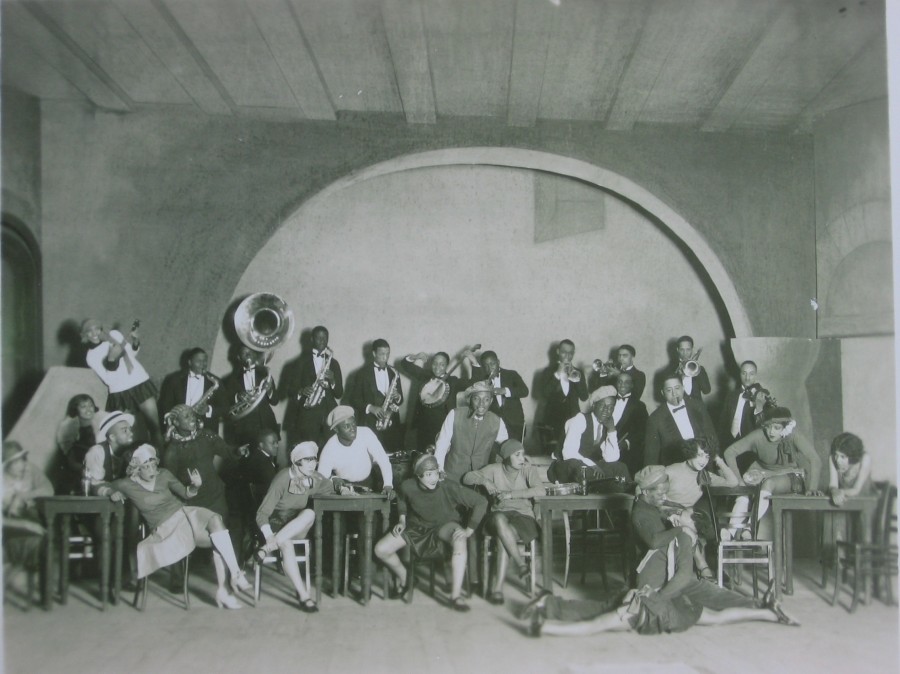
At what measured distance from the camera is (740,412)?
6859 mm

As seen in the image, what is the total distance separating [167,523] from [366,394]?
223cm

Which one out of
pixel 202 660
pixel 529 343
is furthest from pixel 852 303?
pixel 202 660

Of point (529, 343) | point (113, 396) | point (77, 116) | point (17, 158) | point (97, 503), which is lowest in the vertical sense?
point (97, 503)

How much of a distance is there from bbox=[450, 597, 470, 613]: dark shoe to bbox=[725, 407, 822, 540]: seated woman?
202cm

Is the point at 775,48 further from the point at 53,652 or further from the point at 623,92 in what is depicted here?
the point at 53,652

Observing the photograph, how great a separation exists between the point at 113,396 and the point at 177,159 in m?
2.16

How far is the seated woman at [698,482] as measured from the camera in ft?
17.6

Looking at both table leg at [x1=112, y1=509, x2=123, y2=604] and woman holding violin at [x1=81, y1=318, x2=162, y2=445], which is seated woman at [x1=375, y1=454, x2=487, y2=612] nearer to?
table leg at [x1=112, y1=509, x2=123, y2=604]

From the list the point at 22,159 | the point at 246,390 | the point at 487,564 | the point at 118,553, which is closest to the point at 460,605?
the point at 487,564

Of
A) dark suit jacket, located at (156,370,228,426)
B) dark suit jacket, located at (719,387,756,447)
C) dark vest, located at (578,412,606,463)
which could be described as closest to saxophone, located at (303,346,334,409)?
dark suit jacket, located at (156,370,228,426)

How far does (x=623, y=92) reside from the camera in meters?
6.64

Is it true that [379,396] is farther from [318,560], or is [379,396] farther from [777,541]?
[777,541]

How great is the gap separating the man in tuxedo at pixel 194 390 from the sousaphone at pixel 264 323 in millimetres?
401

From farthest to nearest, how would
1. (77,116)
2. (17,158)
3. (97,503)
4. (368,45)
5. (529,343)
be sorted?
(529,343) → (77,116) → (17,158) → (368,45) → (97,503)
